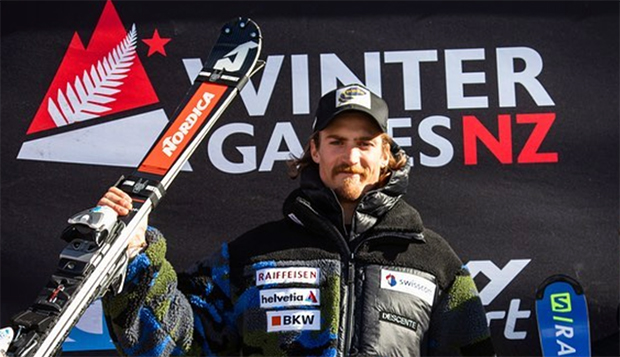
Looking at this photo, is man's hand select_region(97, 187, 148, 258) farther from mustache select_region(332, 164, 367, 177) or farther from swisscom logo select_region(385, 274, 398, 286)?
swisscom logo select_region(385, 274, 398, 286)

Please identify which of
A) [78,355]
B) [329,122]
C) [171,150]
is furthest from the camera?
[78,355]

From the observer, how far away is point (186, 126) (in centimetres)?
263

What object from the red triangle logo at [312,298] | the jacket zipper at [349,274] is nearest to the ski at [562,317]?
the jacket zipper at [349,274]

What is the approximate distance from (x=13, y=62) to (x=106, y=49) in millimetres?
376

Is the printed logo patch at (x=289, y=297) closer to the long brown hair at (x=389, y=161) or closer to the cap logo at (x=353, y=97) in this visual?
the long brown hair at (x=389, y=161)

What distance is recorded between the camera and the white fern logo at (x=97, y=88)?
3.68m

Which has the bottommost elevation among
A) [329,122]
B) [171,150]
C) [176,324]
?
[176,324]

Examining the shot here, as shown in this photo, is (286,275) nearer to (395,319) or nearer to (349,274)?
(349,274)

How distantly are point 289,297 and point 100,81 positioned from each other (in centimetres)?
147

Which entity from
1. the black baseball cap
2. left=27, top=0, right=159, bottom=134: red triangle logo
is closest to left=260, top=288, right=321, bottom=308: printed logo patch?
the black baseball cap

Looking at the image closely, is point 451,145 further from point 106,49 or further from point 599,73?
point 106,49

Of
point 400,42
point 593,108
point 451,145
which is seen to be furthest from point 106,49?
point 593,108

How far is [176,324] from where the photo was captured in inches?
102

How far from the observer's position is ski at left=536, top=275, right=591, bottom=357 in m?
3.50
